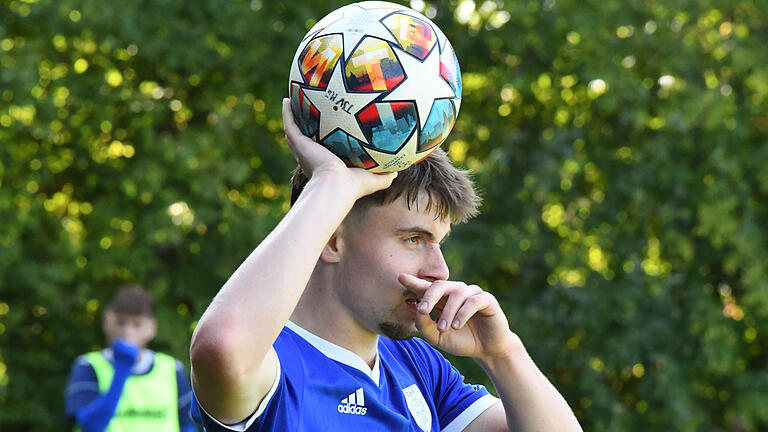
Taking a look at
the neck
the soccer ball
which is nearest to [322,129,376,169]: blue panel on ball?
the soccer ball

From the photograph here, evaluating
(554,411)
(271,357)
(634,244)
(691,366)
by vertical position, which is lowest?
(691,366)

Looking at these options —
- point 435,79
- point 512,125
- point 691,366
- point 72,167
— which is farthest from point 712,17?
point 435,79

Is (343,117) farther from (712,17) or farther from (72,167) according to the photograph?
(712,17)

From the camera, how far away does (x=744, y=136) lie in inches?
381

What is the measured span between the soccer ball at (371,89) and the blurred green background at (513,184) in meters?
6.33

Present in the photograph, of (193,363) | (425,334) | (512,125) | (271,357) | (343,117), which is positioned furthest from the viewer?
(512,125)

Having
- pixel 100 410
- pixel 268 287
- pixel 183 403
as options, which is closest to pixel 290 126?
pixel 268 287

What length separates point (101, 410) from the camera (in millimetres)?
6859

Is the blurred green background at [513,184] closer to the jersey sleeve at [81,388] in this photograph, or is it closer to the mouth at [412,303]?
→ the jersey sleeve at [81,388]

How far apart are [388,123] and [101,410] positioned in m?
4.70

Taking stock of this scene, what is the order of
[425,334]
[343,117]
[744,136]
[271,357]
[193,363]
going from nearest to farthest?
[193,363] → [271,357] → [343,117] → [425,334] → [744,136]

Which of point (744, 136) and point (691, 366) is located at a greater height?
point (744, 136)

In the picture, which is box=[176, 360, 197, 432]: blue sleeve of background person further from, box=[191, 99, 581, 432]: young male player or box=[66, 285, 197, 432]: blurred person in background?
box=[191, 99, 581, 432]: young male player

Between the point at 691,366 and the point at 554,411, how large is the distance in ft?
23.5
